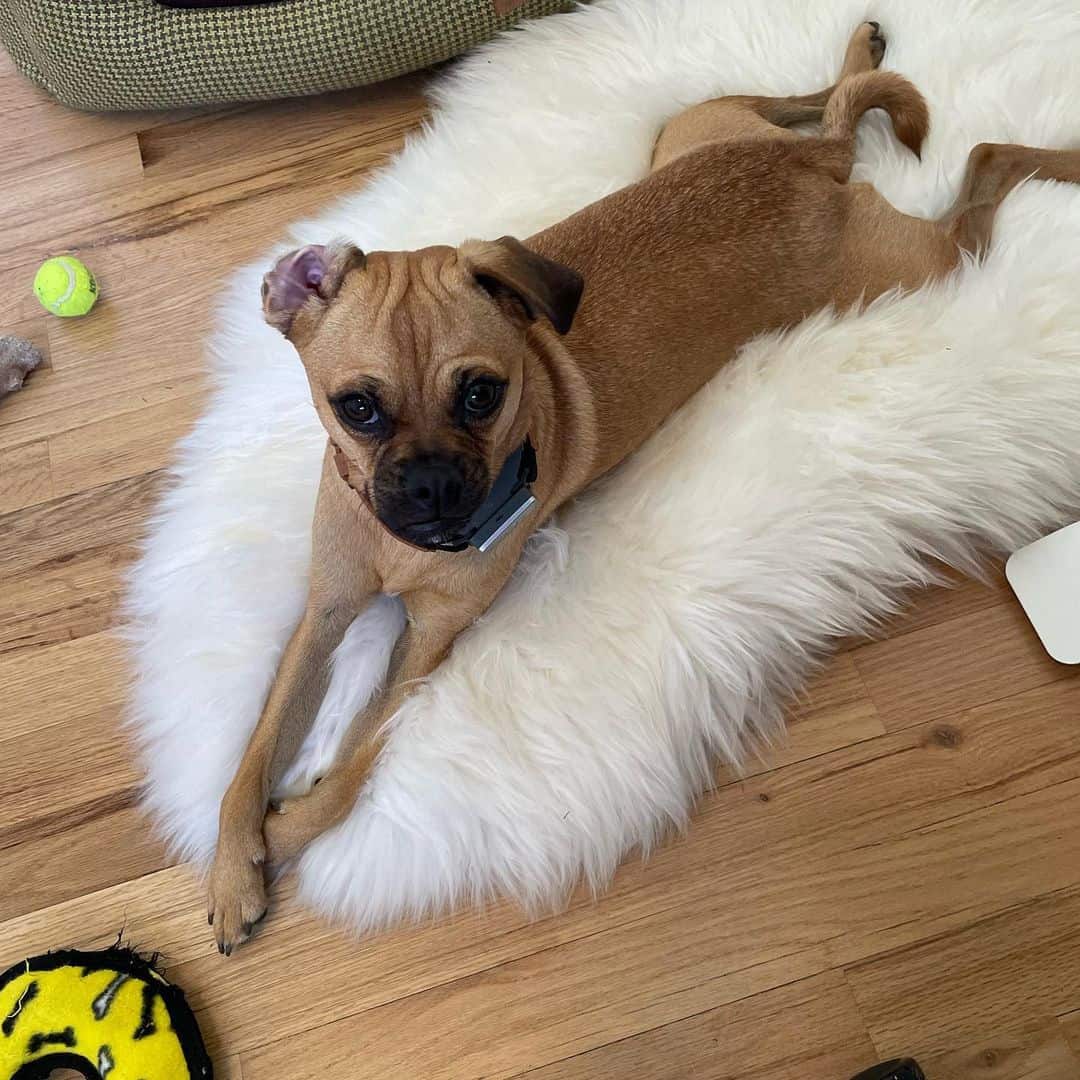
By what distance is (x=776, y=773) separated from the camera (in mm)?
1958

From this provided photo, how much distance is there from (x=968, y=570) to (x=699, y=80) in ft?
4.95

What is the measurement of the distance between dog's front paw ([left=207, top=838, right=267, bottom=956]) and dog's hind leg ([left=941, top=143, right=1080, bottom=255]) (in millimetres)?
2074

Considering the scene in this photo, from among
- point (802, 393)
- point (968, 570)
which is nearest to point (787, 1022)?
point (968, 570)

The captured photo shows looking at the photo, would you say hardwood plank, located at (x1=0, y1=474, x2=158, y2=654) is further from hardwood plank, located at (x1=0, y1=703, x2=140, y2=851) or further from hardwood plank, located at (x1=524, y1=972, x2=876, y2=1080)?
hardwood plank, located at (x1=524, y1=972, x2=876, y2=1080)

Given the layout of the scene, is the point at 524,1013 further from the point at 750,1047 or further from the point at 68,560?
the point at 68,560

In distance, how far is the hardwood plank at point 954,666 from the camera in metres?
2.00

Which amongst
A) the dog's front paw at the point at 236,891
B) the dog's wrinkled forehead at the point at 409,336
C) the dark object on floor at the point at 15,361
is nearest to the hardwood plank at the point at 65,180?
the dark object on floor at the point at 15,361

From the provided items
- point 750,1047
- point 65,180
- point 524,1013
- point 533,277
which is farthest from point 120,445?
point 750,1047

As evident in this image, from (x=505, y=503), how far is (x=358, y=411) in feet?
1.15

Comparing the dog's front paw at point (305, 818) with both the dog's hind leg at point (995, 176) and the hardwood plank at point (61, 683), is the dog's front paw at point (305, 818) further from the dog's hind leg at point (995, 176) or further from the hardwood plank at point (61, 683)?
the dog's hind leg at point (995, 176)

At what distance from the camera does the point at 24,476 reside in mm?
2391

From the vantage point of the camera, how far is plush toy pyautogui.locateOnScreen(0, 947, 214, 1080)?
5.55 feet

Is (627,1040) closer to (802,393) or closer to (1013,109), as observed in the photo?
(802,393)

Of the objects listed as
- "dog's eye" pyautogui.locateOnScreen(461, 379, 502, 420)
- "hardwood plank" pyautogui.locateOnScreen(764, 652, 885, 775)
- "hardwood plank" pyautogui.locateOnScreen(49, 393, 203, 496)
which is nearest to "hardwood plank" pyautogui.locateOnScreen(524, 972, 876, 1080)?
"hardwood plank" pyautogui.locateOnScreen(764, 652, 885, 775)
